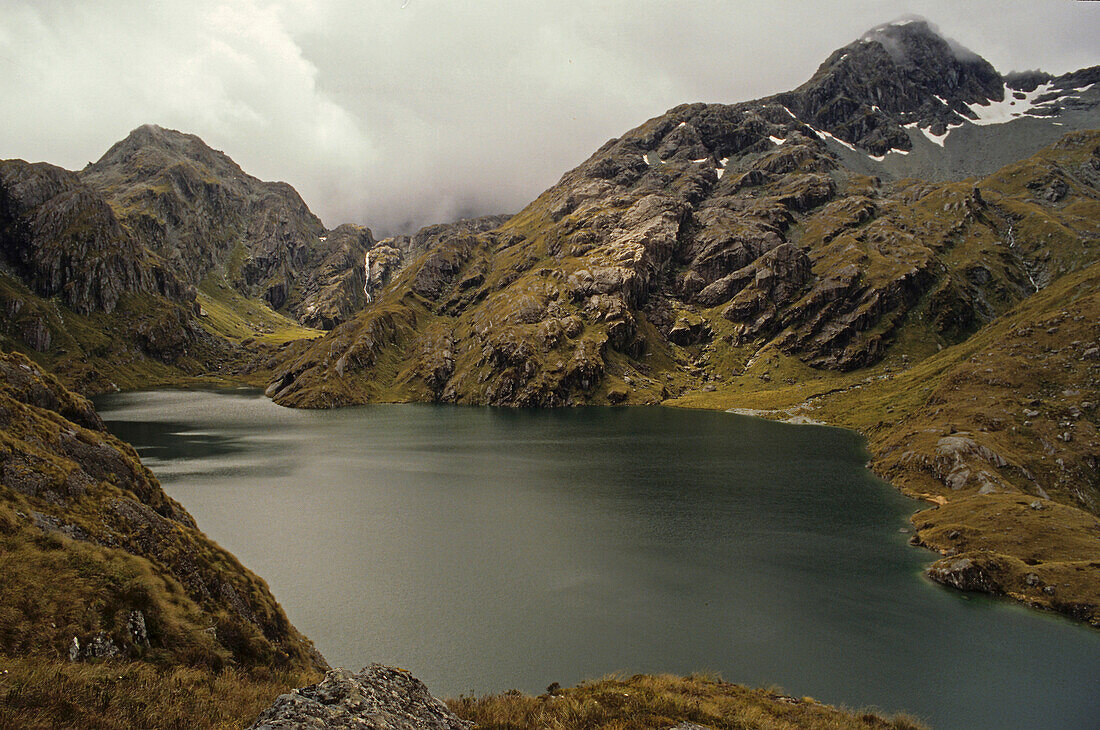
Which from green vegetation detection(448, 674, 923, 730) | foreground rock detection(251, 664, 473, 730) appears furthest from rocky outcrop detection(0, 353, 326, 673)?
green vegetation detection(448, 674, 923, 730)

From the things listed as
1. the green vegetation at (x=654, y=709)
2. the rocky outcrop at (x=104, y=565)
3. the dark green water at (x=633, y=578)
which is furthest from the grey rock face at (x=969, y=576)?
the rocky outcrop at (x=104, y=565)

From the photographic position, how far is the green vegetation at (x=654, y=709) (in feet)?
60.7

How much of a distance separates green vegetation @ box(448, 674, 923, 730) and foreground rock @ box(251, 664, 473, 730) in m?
2.68

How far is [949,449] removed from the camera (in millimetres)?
79438

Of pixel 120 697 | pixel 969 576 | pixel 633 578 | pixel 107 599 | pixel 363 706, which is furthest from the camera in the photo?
pixel 969 576

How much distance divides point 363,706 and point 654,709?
1262 cm

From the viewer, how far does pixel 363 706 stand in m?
13.7

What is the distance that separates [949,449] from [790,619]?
5865 centimetres

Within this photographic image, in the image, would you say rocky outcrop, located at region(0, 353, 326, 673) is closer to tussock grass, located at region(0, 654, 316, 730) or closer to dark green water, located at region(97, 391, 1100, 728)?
tussock grass, located at region(0, 654, 316, 730)

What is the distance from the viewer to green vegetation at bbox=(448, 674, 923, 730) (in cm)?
1852

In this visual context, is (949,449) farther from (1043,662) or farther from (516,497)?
(516,497)

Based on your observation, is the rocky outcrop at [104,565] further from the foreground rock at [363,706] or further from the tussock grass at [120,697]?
the foreground rock at [363,706]

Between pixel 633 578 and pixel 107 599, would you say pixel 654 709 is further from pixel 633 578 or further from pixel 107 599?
pixel 633 578

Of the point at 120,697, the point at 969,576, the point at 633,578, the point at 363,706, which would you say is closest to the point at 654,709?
the point at 363,706
